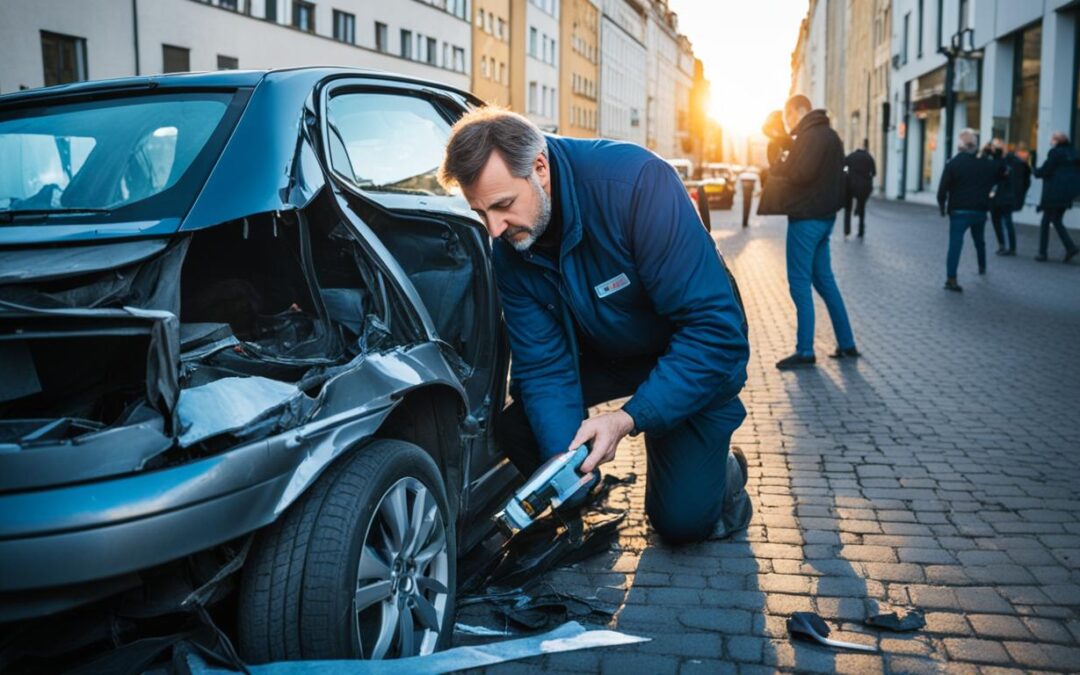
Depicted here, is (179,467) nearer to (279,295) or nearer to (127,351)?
(127,351)

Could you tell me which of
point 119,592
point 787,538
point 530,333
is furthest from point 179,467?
point 787,538

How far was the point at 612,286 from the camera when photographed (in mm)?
3738

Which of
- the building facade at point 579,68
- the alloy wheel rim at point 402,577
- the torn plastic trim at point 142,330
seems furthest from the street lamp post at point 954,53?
the building facade at point 579,68

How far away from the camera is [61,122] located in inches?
140

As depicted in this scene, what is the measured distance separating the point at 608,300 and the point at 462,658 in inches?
55.0

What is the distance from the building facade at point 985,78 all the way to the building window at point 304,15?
21.5 meters

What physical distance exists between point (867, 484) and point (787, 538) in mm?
940

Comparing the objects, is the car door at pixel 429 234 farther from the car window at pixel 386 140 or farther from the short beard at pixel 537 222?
the short beard at pixel 537 222

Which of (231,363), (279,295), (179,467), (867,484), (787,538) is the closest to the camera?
(179,467)

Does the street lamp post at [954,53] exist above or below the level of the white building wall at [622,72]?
below

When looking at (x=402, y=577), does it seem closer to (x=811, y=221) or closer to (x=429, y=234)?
(x=429, y=234)

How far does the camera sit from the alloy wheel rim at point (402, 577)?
2711mm

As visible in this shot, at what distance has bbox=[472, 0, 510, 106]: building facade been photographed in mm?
57188

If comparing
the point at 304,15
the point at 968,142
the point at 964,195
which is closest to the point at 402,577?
the point at 964,195
